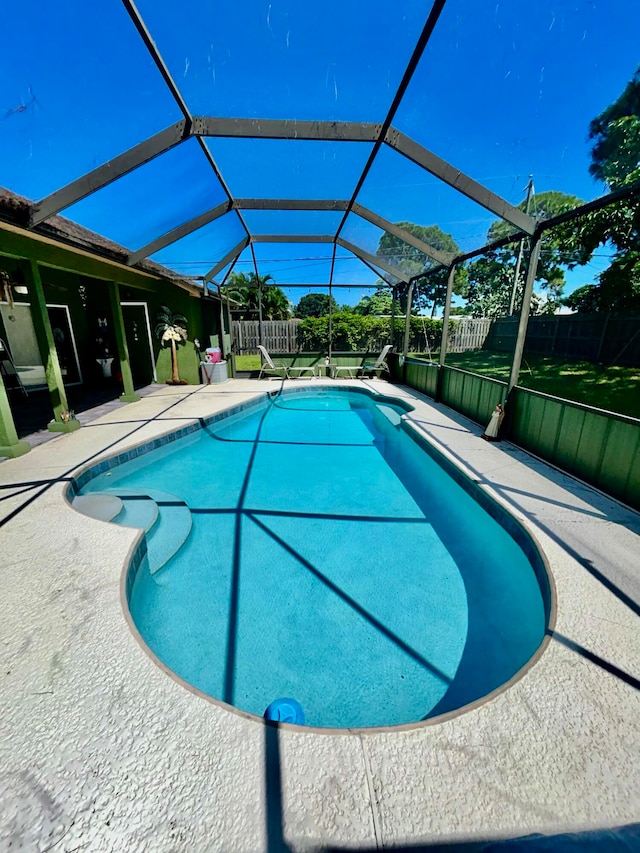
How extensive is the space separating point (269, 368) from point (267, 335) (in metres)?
1.53

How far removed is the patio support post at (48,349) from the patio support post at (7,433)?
27.8 inches

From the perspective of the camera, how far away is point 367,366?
37.2ft

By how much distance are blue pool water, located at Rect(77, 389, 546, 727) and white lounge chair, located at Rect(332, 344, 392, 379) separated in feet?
20.2

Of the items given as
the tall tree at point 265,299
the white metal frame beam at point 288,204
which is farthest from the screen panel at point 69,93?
the tall tree at point 265,299

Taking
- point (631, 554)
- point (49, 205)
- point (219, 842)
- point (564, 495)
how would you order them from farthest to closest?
point (49, 205), point (564, 495), point (631, 554), point (219, 842)

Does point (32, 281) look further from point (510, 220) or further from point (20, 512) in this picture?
point (510, 220)

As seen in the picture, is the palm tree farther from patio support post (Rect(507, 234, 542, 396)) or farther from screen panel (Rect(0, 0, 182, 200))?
patio support post (Rect(507, 234, 542, 396))

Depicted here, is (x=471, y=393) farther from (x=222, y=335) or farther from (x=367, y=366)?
(x=222, y=335)

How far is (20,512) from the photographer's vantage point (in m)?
3.04

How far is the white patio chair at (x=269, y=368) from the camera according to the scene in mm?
10797

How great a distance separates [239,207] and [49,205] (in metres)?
3.47

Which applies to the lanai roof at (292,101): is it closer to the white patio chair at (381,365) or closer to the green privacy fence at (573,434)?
the green privacy fence at (573,434)

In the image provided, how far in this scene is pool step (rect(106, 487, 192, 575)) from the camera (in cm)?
312

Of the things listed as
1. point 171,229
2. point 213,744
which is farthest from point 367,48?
point 213,744
